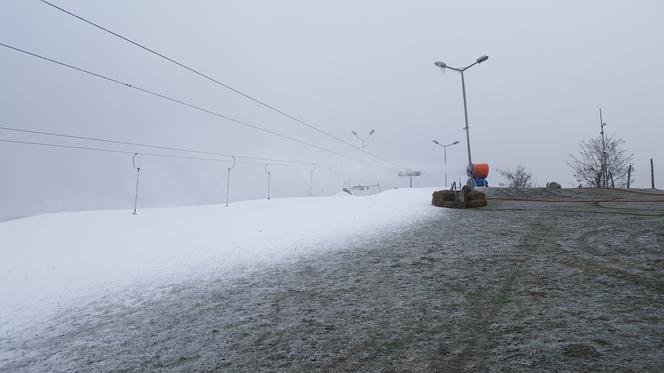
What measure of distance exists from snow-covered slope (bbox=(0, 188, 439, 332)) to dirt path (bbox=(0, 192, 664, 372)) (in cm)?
80

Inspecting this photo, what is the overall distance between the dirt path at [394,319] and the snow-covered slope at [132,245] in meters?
0.80

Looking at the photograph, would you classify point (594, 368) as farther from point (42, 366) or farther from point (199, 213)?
point (199, 213)

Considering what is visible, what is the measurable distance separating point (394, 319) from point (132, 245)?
620 centimetres

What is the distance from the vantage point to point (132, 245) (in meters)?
6.98

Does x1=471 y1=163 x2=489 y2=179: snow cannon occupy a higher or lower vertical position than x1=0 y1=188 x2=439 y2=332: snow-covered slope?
higher

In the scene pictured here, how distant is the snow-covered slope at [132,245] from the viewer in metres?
4.60

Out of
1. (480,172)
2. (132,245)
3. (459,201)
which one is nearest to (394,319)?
(132,245)

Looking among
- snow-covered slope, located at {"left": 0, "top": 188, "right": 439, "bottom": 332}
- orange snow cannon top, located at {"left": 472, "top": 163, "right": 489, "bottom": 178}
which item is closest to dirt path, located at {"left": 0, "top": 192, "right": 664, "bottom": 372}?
snow-covered slope, located at {"left": 0, "top": 188, "right": 439, "bottom": 332}

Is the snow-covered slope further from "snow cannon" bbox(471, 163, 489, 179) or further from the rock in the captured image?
"snow cannon" bbox(471, 163, 489, 179)

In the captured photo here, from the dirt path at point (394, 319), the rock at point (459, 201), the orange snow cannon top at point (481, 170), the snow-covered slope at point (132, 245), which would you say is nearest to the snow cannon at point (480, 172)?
the orange snow cannon top at point (481, 170)

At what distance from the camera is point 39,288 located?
15.1ft

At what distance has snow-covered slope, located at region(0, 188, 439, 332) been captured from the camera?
181 inches

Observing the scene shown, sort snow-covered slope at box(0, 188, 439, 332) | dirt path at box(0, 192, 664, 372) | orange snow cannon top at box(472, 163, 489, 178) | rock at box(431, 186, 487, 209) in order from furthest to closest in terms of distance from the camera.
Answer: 1. orange snow cannon top at box(472, 163, 489, 178)
2. rock at box(431, 186, 487, 209)
3. snow-covered slope at box(0, 188, 439, 332)
4. dirt path at box(0, 192, 664, 372)

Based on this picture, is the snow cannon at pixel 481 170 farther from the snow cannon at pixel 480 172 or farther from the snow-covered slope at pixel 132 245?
the snow-covered slope at pixel 132 245
